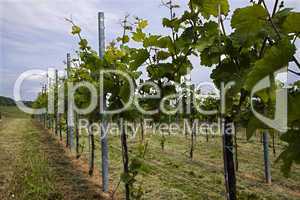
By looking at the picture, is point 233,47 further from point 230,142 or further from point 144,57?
point 144,57

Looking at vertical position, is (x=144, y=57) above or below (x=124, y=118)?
above

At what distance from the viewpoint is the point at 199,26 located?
6.93ft

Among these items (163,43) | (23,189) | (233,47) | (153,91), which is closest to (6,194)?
(23,189)

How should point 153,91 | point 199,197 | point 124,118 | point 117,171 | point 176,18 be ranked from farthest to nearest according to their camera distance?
point 117,171
point 199,197
point 124,118
point 153,91
point 176,18

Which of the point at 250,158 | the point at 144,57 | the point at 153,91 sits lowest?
the point at 250,158

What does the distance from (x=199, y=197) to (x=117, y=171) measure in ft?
9.53

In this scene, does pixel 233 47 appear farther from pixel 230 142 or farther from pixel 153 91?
pixel 153 91

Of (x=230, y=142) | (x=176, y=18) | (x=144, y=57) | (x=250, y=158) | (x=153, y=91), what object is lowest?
(x=250, y=158)

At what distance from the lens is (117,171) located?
8.95m

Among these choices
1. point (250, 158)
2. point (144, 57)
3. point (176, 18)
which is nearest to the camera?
point (176, 18)

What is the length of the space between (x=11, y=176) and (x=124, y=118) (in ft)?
16.1

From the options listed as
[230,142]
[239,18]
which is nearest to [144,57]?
[230,142]

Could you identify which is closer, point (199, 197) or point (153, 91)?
point (153, 91)

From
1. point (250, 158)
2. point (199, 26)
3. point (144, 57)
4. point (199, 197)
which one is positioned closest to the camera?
point (199, 26)
